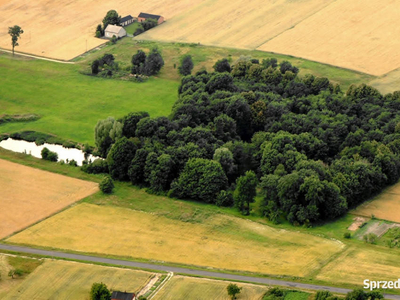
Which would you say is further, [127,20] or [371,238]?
[127,20]

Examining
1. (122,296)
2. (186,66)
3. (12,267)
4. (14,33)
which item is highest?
(14,33)

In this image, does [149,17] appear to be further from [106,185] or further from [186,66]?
[106,185]

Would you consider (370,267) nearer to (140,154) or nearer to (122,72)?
(140,154)

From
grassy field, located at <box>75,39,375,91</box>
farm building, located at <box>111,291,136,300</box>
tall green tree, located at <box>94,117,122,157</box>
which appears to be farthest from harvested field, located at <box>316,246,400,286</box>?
grassy field, located at <box>75,39,375,91</box>

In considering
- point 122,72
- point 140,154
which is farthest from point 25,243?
point 122,72

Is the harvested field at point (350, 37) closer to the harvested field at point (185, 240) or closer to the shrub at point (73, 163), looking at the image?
the shrub at point (73, 163)

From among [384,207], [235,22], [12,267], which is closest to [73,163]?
[12,267]

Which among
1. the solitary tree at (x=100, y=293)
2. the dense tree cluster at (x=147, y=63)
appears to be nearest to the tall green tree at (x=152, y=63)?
the dense tree cluster at (x=147, y=63)
